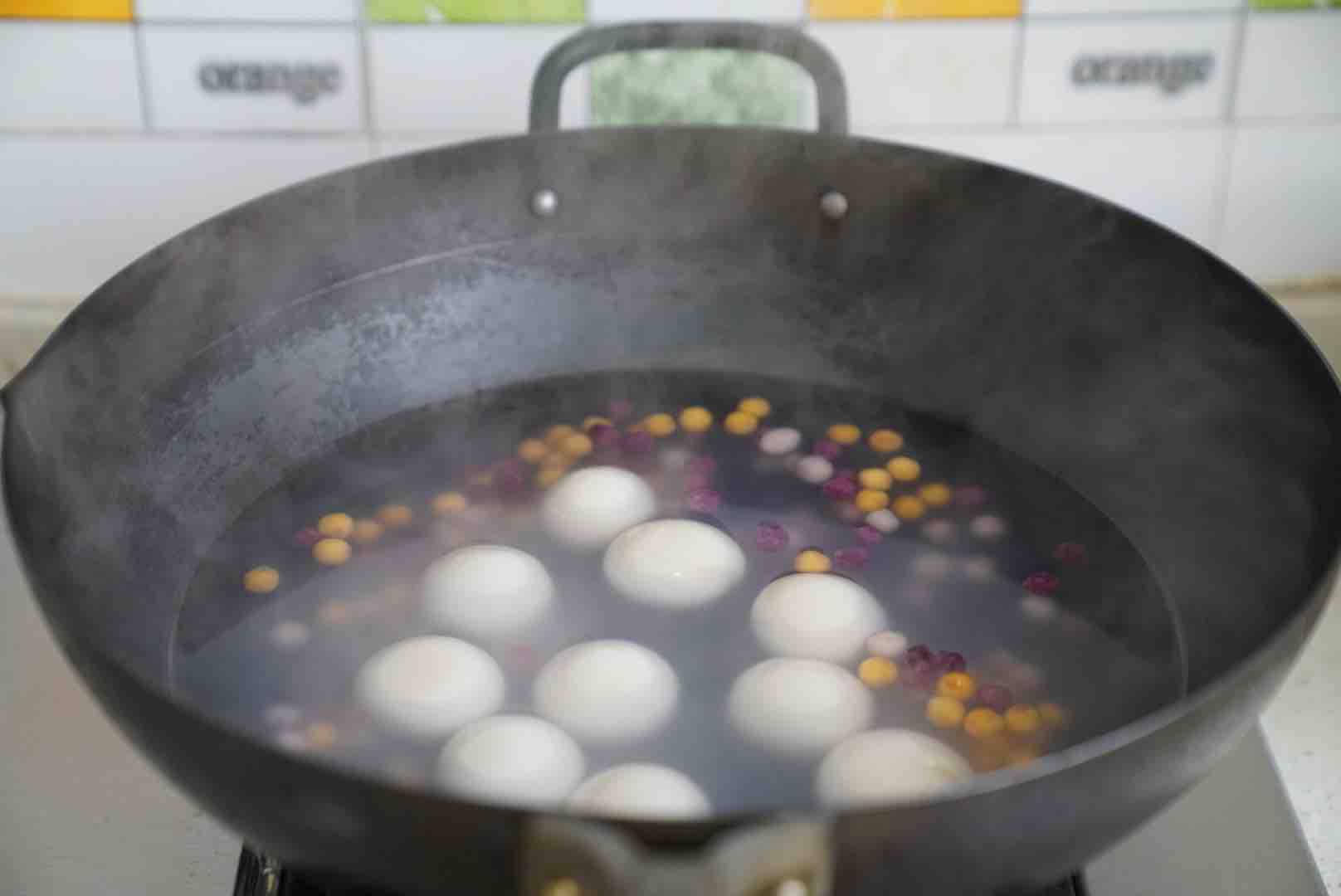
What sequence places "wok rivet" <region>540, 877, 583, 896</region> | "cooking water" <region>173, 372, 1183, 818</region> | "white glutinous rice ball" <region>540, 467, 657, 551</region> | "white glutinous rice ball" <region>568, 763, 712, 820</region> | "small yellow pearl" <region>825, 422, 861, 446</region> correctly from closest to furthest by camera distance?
"wok rivet" <region>540, 877, 583, 896</region>, "white glutinous rice ball" <region>568, 763, 712, 820</region>, "cooking water" <region>173, 372, 1183, 818</region>, "white glutinous rice ball" <region>540, 467, 657, 551</region>, "small yellow pearl" <region>825, 422, 861, 446</region>

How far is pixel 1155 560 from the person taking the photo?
122cm

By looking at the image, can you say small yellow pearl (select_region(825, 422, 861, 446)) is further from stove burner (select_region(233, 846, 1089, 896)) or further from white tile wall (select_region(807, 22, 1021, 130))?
stove burner (select_region(233, 846, 1089, 896))

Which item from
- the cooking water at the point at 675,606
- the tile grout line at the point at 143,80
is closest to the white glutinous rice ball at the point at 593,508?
the cooking water at the point at 675,606

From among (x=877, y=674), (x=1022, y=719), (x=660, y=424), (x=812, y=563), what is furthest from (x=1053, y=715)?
(x=660, y=424)

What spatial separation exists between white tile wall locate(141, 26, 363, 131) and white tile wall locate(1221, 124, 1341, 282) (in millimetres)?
949

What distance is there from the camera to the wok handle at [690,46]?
127 centimetres

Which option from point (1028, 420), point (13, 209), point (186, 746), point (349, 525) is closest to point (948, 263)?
point (1028, 420)

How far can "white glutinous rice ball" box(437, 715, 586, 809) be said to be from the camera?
3.20 feet

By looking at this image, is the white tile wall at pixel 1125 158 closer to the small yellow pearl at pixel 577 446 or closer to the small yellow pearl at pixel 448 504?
the small yellow pearl at pixel 577 446

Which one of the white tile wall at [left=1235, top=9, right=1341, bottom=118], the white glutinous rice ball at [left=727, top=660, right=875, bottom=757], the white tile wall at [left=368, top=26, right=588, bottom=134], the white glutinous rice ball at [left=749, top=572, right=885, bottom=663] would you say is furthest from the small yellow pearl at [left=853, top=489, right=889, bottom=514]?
the white tile wall at [left=1235, top=9, right=1341, bottom=118]

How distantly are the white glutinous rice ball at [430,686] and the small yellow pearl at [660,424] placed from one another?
334 millimetres

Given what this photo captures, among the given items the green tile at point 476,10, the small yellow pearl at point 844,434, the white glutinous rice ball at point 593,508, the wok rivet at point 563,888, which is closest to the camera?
the wok rivet at point 563,888

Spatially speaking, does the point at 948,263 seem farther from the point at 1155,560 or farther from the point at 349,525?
the point at 349,525

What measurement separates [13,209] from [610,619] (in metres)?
0.89
